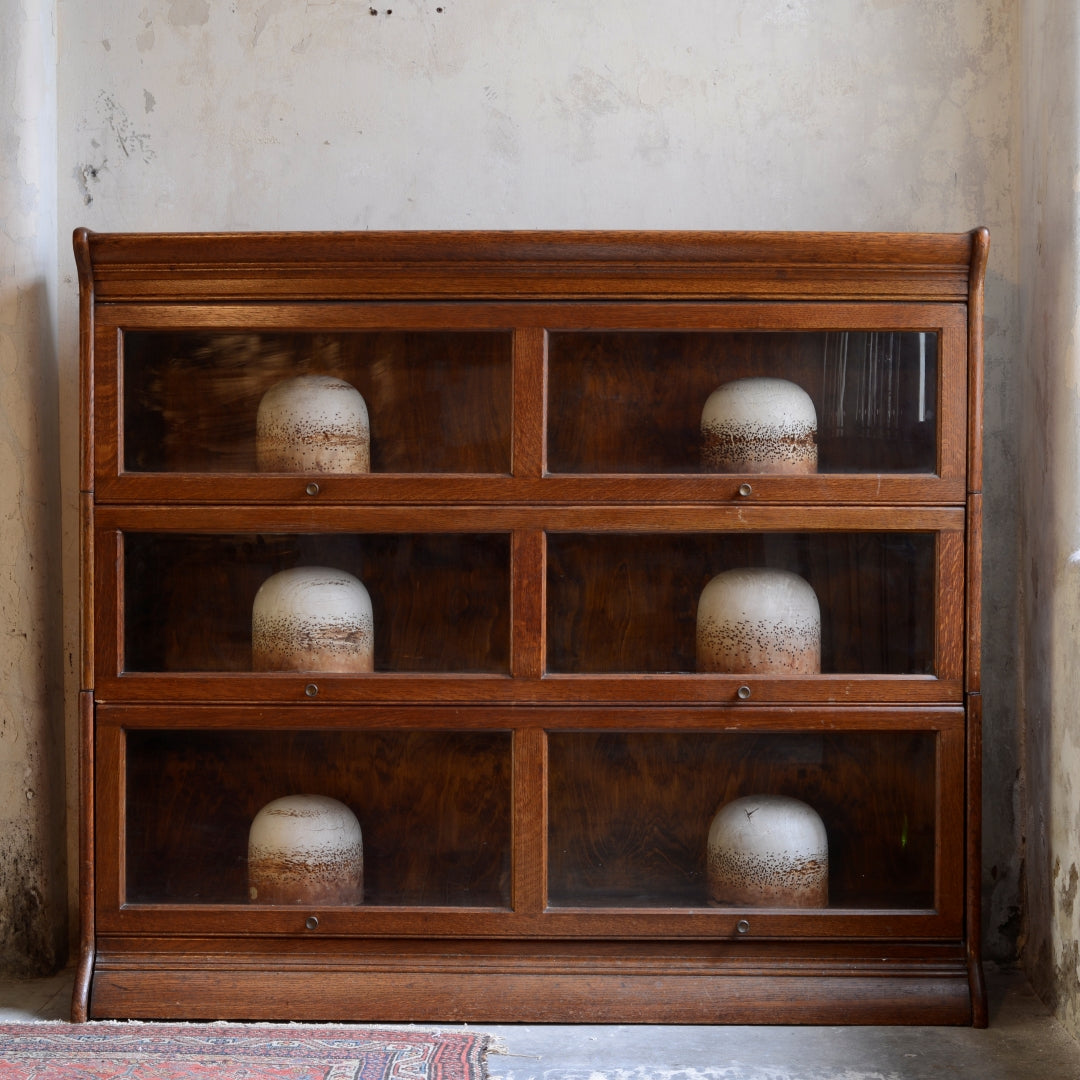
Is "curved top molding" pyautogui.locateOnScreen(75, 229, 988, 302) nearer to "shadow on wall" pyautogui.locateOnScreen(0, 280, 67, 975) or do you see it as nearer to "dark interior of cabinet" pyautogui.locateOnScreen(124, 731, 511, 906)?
"shadow on wall" pyautogui.locateOnScreen(0, 280, 67, 975)

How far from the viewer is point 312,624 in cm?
214

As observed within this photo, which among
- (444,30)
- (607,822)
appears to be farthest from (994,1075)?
(444,30)

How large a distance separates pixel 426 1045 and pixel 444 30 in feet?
6.84

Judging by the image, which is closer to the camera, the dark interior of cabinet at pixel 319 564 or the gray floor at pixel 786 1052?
the gray floor at pixel 786 1052

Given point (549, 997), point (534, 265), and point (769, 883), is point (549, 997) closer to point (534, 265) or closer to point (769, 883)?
point (769, 883)

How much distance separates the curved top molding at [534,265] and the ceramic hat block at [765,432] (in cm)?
18

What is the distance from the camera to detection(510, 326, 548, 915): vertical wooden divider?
6.90 ft

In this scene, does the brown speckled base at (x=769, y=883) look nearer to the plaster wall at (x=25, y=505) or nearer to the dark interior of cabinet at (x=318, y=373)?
the dark interior of cabinet at (x=318, y=373)

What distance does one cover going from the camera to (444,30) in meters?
2.46

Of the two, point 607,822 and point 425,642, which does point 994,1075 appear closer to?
point 607,822

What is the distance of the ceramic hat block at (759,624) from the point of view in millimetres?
2121

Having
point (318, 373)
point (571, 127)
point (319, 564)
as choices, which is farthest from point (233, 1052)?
point (571, 127)

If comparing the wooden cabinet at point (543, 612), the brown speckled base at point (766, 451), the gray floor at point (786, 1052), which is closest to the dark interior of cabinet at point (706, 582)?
the wooden cabinet at point (543, 612)

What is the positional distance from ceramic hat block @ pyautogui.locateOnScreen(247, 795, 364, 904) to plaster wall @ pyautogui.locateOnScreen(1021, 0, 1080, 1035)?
1.36 meters
